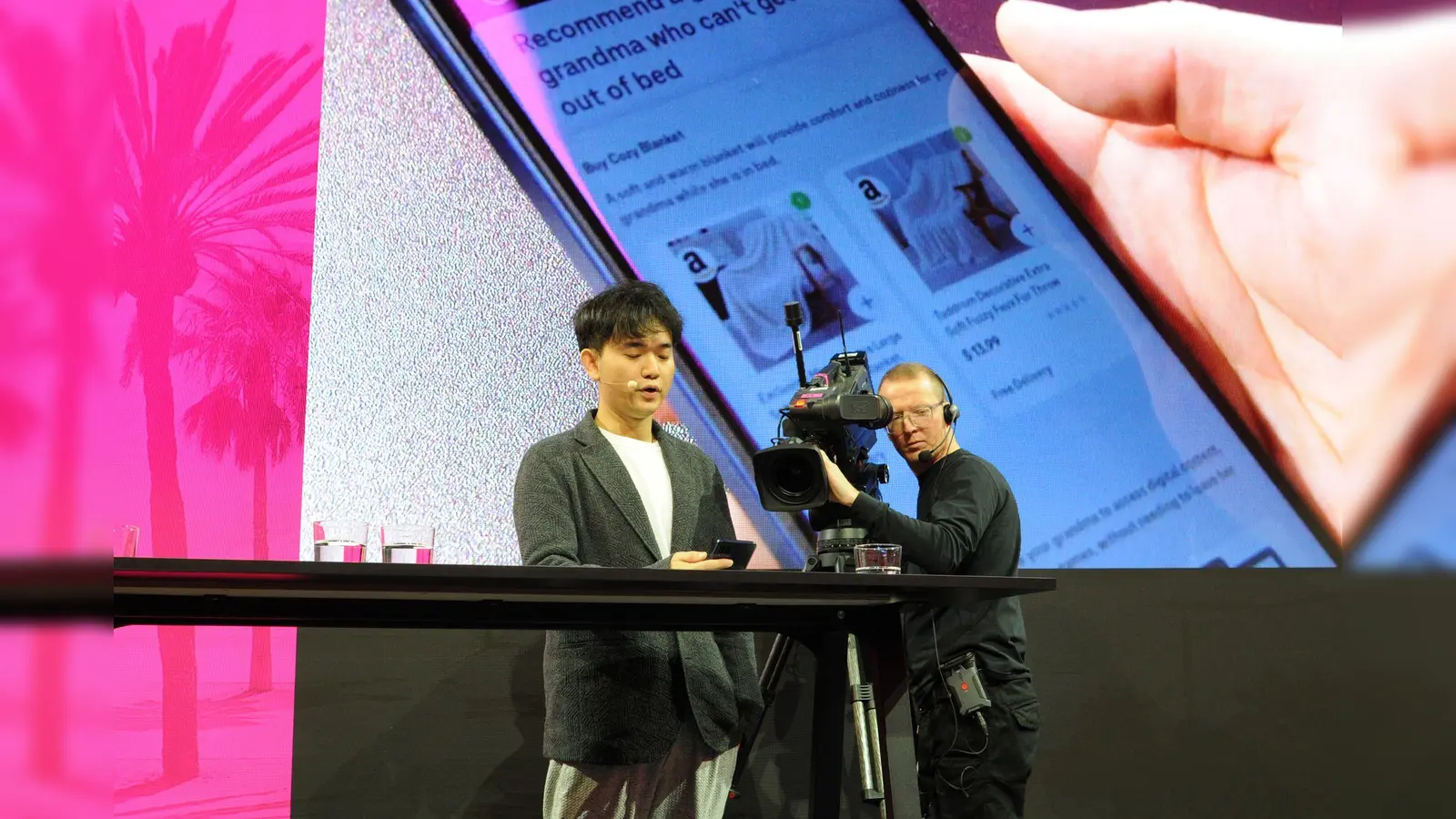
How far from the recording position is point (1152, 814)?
123 inches

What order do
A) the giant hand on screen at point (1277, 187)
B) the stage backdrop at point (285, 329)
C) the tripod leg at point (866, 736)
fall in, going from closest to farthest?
the tripod leg at point (866, 736) → the stage backdrop at point (285, 329) → the giant hand on screen at point (1277, 187)

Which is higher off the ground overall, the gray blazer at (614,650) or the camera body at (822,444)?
the camera body at (822,444)

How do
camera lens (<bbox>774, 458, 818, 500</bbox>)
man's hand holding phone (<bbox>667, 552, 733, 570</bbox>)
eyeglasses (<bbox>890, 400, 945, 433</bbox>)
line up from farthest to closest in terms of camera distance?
eyeglasses (<bbox>890, 400, 945, 433</bbox>)
camera lens (<bbox>774, 458, 818, 500</bbox>)
man's hand holding phone (<bbox>667, 552, 733, 570</bbox>)

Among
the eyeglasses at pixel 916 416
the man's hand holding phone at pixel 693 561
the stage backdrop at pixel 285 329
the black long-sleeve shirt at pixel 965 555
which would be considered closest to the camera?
the man's hand holding phone at pixel 693 561

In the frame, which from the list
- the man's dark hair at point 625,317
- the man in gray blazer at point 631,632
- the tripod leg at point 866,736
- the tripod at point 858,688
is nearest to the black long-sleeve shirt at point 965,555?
the tripod at point 858,688

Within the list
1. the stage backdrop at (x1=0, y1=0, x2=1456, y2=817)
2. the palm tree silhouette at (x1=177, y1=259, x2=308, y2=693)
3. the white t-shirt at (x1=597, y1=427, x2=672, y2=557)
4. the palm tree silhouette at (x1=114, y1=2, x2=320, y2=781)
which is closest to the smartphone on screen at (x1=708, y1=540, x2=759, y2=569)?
the white t-shirt at (x1=597, y1=427, x2=672, y2=557)

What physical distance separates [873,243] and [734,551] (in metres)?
1.58

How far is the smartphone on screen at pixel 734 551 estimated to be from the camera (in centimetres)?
185

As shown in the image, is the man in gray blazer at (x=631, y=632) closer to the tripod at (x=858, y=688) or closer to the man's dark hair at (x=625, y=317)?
the man's dark hair at (x=625, y=317)

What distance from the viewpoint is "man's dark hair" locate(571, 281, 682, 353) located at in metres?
2.33

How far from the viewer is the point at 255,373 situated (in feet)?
9.48

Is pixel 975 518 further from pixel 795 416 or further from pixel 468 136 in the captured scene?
pixel 468 136

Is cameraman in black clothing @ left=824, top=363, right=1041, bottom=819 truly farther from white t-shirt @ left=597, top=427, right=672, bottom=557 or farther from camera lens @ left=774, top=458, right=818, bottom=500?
white t-shirt @ left=597, top=427, right=672, bottom=557

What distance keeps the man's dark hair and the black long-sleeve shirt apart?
0.62 metres
